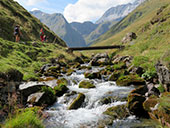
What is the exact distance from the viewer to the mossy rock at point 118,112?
9.72 metres

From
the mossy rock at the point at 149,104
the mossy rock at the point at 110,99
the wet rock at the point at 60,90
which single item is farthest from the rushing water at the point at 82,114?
the mossy rock at the point at 149,104

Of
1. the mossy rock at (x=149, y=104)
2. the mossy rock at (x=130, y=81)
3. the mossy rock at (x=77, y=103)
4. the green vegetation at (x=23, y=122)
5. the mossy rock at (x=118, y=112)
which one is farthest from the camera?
the mossy rock at (x=130, y=81)

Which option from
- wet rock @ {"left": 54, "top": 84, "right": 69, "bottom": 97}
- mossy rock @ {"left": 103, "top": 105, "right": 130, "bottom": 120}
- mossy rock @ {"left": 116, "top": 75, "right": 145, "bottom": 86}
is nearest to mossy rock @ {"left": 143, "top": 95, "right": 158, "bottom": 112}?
mossy rock @ {"left": 103, "top": 105, "right": 130, "bottom": 120}

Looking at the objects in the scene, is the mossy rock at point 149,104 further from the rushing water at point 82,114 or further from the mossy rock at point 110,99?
the mossy rock at point 110,99

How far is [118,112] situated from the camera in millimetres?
10148

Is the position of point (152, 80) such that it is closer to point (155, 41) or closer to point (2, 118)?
point (2, 118)

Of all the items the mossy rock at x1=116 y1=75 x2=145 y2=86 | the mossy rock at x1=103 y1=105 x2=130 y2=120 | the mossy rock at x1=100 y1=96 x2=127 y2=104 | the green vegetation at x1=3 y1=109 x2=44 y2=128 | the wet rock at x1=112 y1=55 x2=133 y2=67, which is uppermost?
the wet rock at x1=112 y1=55 x2=133 y2=67

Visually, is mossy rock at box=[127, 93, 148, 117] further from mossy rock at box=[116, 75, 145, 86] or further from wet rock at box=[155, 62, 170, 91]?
mossy rock at box=[116, 75, 145, 86]

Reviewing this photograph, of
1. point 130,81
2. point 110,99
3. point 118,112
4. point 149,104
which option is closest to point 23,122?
point 118,112

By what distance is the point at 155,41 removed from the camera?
33.6 m

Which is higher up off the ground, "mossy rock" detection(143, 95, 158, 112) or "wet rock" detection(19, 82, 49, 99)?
"wet rock" detection(19, 82, 49, 99)

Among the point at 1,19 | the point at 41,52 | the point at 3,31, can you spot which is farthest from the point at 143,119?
the point at 1,19

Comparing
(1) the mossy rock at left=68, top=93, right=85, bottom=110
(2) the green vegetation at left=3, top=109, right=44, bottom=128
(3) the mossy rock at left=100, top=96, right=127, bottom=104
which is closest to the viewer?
(2) the green vegetation at left=3, top=109, right=44, bottom=128

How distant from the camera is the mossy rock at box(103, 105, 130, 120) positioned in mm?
9719
